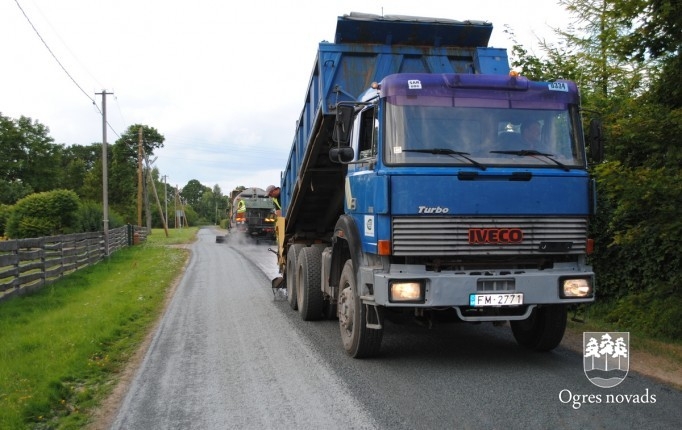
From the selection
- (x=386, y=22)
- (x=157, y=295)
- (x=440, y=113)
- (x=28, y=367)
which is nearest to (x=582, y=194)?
(x=440, y=113)

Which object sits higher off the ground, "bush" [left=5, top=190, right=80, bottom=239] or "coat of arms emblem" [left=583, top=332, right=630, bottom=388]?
"bush" [left=5, top=190, right=80, bottom=239]

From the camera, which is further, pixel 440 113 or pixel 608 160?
pixel 608 160

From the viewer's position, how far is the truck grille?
566 centimetres

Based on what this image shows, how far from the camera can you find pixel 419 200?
5.64 metres

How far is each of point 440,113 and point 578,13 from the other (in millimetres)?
8203

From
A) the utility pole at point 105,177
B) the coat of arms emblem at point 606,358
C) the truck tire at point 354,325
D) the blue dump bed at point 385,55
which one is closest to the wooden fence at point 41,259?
the utility pole at point 105,177

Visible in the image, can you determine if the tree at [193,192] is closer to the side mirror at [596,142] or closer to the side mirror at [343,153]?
the side mirror at [343,153]

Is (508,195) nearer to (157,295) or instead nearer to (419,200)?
(419,200)

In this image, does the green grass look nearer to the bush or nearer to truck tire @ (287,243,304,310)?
truck tire @ (287,243,304,310)

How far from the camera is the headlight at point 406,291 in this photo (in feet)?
18.5

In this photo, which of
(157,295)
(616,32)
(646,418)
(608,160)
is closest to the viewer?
(646,418)

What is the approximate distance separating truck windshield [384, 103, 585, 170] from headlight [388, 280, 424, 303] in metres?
1.12

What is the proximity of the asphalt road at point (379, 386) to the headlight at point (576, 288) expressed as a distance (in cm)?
74

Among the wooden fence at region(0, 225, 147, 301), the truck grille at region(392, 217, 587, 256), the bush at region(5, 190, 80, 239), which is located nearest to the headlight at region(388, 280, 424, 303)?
the truck grille at region(392, 217, 587, 256)
